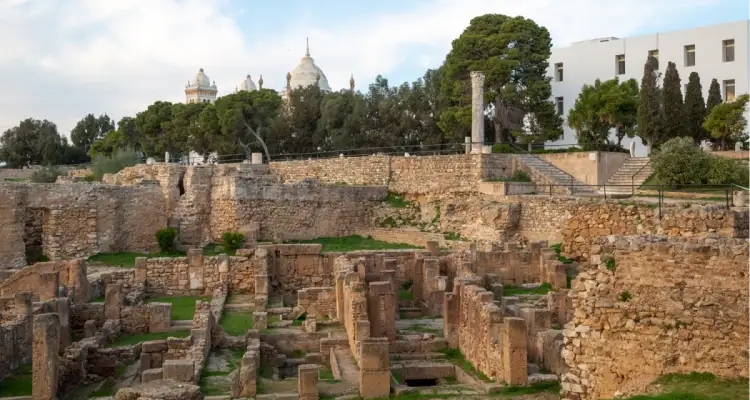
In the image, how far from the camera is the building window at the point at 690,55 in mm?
40344

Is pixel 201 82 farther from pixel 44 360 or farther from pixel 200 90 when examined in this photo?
pixel 44 360

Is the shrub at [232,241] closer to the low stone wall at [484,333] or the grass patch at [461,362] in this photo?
the low stone wall at [484,333]

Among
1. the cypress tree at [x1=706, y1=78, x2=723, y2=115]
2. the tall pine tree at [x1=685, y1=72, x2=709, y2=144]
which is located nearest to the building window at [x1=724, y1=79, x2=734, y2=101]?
the cypress tree at [x1=706, y1=78, x2=723, y2=115]

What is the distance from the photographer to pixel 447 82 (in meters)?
37.8

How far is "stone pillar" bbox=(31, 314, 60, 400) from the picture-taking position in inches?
520

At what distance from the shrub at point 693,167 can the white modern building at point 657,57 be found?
1225 centimetres

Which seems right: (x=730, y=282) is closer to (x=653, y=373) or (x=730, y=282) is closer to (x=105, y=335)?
(x=653, y=373)

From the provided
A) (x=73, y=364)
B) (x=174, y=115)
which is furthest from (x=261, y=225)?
(x=174, y=115)

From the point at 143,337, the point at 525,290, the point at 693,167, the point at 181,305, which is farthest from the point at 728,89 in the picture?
the point at 143,337

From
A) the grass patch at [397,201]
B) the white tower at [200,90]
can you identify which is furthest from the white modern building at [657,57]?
the white tower at [200,90]

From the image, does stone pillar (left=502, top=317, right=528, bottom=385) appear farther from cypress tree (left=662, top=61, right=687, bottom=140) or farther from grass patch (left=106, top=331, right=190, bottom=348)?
cypress tree (left=662, top=61, right=687, bottom=140)

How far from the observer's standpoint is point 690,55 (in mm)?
40469

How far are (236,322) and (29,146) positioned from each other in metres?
55.2

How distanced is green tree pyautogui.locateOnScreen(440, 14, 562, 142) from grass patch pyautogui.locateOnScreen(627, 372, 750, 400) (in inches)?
1075
